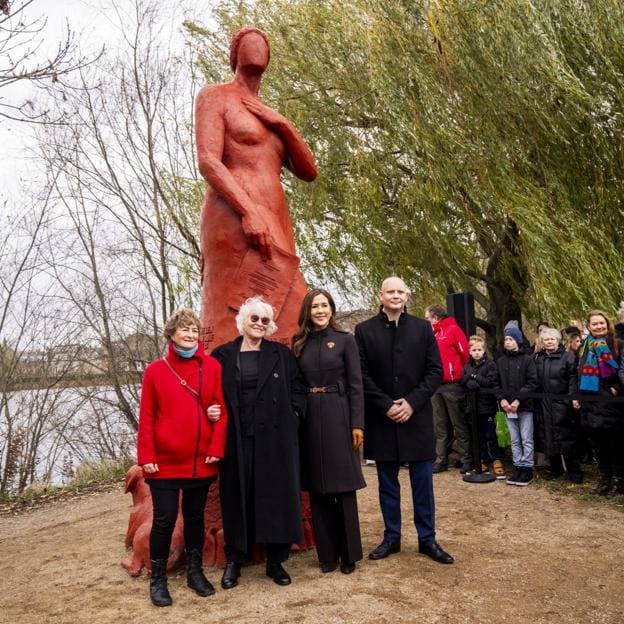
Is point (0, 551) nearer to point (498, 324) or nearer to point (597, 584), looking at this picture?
point (597, 584)

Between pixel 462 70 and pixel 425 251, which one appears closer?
pixel 462 70

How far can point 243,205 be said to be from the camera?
4.14m

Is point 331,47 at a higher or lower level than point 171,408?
higher

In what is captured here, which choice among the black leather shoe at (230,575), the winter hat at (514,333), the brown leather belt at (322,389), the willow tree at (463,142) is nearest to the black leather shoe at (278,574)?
the black leather shoe at (230,575)

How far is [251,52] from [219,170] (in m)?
0.99

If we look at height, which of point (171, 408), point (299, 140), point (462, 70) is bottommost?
point (171, 408)

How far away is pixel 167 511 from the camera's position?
11.0 ft

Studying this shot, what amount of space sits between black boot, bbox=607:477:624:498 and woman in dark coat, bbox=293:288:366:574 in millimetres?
2954

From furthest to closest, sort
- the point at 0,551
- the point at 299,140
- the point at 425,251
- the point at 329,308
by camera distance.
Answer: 1. the point at 425,251
2. the point at 0,551
3. the point at 299,140
4. the point at 329,308

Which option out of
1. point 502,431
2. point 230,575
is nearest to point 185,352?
point 230,575

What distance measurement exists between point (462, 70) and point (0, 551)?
700 cm

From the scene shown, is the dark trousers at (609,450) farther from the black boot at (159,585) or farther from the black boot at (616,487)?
the black boot at (159,585)

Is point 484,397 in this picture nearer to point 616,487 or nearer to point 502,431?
point 502,431

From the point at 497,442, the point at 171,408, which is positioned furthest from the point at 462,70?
the point at 171,408
